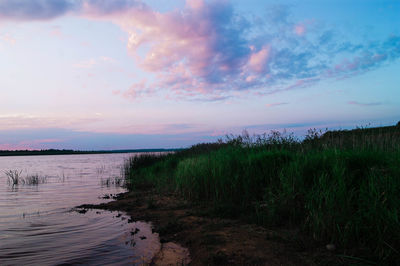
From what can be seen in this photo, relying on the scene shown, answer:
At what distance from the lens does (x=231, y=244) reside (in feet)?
17.2

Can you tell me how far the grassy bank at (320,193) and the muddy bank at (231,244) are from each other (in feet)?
1.20

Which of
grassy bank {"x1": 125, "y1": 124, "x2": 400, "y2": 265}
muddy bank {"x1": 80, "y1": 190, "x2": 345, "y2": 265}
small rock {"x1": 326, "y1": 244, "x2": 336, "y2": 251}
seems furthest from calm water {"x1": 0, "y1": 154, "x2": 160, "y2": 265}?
small rock {"x1": 326, "y1": 244, "x2": 336, "y2": 251}

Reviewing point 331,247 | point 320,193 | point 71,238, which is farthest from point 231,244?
point 71,238

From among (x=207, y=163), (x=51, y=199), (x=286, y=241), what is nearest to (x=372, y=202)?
(x=286, y=241)

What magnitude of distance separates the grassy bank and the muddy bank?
0.37 m

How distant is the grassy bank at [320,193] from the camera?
4273 millimetres

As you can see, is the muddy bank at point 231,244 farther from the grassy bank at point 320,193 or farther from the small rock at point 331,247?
the grassy bank at point 320,193

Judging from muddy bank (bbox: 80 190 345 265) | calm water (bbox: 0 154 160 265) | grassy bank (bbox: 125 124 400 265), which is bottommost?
calm water (bbox: 0 154 160 265)

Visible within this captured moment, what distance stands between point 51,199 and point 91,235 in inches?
296

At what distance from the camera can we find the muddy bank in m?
4.42

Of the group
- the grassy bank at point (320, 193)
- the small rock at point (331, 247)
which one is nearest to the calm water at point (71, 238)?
the grassy bank at point (320, 193)

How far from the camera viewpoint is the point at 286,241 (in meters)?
5.11

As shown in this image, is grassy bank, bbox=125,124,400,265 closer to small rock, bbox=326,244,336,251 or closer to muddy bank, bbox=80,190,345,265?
small rock, bbox=326,244,336,251

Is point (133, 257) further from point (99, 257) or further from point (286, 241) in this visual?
point (286, 241)
